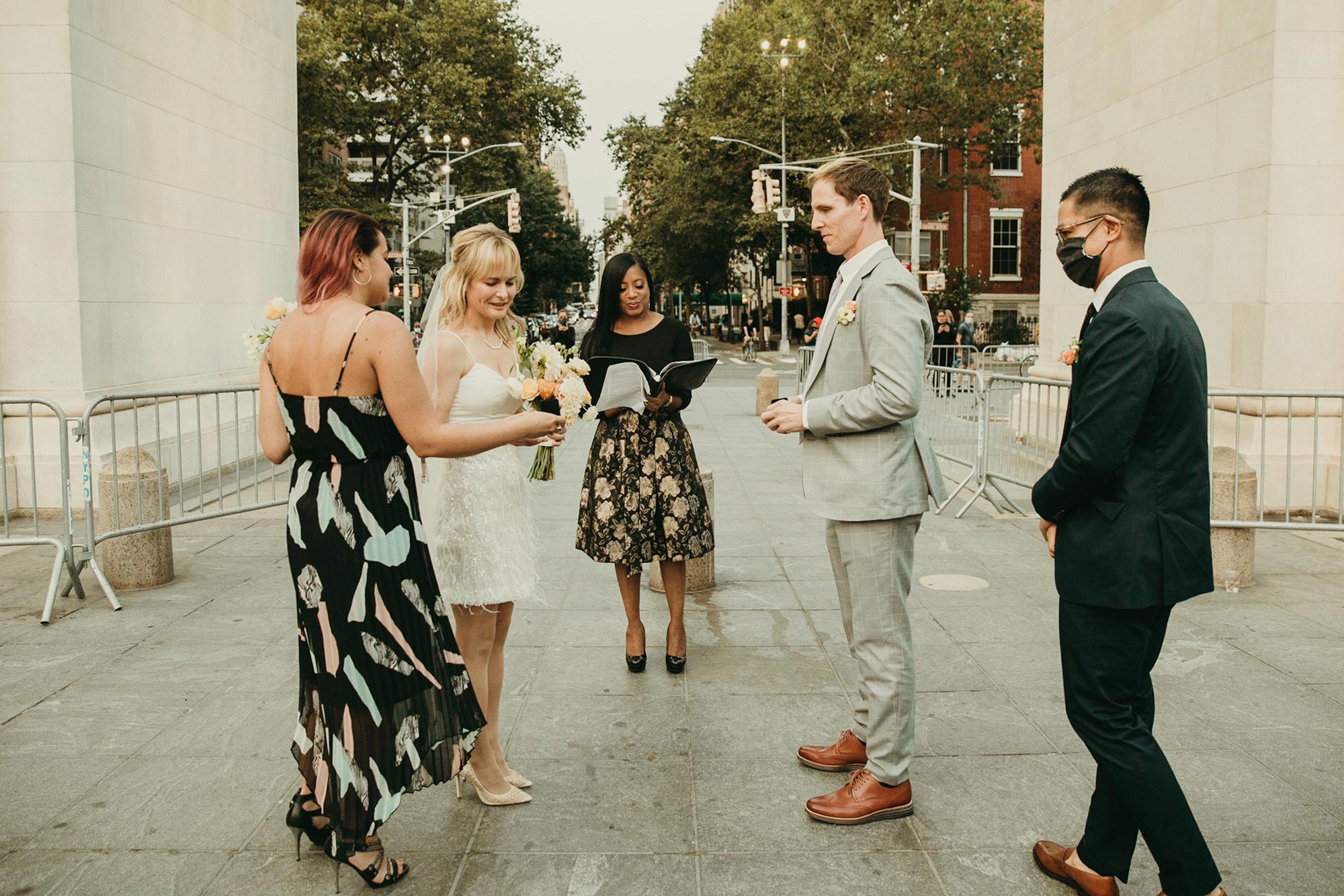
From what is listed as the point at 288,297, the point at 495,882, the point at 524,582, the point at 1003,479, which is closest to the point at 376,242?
the point at 524,582

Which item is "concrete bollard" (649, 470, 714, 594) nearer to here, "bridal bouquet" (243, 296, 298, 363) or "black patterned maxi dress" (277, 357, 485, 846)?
"bridal bouquet" (243, 296, 298, 363)

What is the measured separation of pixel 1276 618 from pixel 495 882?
5216 mm

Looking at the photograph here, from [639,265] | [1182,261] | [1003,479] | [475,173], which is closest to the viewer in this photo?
[639,265]

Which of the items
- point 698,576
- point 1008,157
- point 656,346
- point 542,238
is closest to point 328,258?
point 656,346

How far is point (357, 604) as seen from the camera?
11.7ft

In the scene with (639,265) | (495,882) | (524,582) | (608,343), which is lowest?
(495,882)

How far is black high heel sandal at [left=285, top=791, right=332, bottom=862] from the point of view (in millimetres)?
3768

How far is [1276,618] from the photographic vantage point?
22.3 ft

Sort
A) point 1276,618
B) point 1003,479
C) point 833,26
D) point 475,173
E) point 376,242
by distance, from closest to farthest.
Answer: point 376,242 < point 1276,618 < point 1003,479 < point 833,26 < point 475,173

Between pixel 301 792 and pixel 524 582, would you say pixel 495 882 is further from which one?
pixel 524 582

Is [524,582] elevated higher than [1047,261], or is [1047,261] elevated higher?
[1047,261]

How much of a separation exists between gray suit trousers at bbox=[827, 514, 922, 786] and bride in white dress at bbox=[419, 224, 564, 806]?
117 centimetres

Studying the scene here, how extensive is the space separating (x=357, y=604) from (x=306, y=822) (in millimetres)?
820

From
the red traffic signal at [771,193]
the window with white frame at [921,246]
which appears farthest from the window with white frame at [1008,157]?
the red traffic signal at [771,193]
